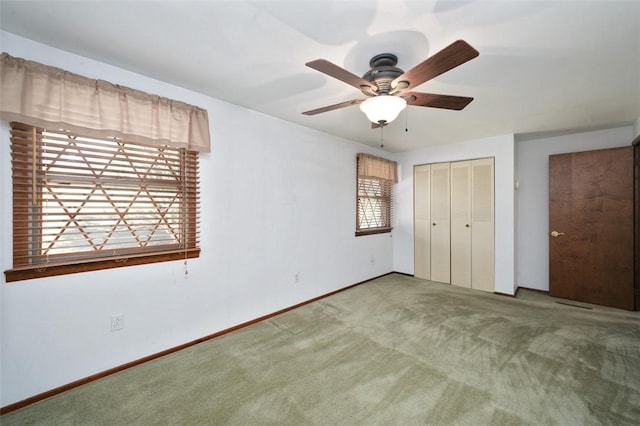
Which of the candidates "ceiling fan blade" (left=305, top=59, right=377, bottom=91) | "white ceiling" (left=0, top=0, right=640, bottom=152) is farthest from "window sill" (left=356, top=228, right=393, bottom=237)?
"ceiling fan blade" (left=305, top=59, right=377, bottom=91)

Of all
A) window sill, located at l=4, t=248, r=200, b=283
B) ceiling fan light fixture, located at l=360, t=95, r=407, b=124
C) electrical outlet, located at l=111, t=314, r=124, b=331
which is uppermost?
ceiling fan light fixture, located at l=360, t=95, r=407, b=124

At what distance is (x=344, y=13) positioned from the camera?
143cm

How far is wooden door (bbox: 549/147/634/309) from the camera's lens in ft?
10.7

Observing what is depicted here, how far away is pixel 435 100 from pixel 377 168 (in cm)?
257

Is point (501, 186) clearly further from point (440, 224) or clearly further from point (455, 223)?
point (440, 224)

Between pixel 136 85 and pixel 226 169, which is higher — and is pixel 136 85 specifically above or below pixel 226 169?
above

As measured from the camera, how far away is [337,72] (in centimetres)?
144

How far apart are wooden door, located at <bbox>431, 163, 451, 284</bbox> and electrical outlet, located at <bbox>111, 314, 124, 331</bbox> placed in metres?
4.28

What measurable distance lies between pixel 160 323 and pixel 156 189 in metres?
1.14

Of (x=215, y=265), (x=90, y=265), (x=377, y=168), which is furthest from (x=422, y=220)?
(x=90, y=265)

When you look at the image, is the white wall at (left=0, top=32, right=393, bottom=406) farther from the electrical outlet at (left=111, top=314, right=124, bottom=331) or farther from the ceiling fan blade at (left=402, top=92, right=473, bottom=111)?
the ceiling fan blade at (left=402, top=92, right=473, bottom=111)

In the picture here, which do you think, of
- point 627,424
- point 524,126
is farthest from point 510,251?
point 627,424

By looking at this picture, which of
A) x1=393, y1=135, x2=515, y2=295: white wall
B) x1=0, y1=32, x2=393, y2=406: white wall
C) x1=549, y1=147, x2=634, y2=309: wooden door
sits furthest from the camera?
x1=393, y1=135, x2=515, y2=295: white wall

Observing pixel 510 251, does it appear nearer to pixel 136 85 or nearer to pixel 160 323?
pixel 160 323
